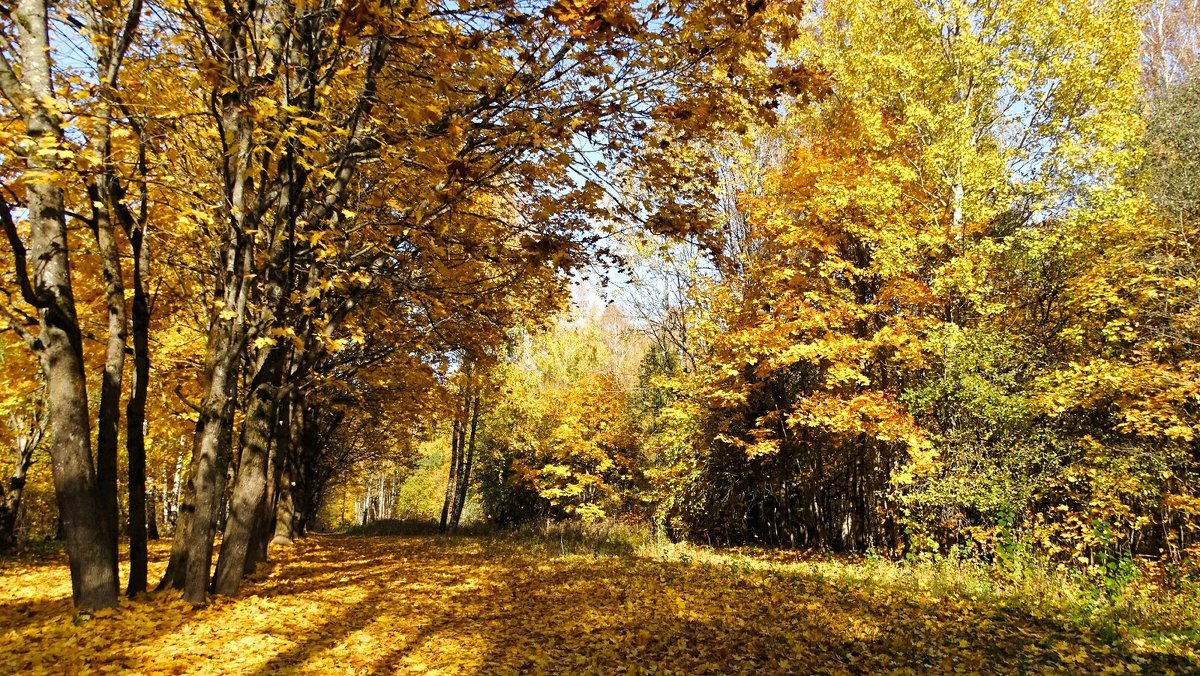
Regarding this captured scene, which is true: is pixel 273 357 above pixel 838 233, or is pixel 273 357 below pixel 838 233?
below

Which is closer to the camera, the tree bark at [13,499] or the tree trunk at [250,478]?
the tree trunk at [250,478]

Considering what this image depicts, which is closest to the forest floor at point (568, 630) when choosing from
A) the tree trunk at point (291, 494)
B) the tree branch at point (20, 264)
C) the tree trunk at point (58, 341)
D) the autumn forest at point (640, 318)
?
the autumn forest at point (640, 318)

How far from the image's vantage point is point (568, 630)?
235 inches

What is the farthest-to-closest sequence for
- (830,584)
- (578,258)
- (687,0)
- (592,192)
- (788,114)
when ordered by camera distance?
(788,114)
(830,584)
(578,258)
(592,192)
(687,0)

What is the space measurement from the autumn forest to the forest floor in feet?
0.19

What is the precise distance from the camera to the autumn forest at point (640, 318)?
5.05m

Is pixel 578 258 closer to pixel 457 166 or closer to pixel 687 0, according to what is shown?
pixel 457 166

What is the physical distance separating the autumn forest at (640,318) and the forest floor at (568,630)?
58 millimetres

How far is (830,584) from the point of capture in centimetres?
809

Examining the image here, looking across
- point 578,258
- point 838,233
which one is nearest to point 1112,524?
point 838,233

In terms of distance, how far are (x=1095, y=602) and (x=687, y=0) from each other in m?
8.06

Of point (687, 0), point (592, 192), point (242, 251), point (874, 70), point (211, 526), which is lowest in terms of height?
point (211, 526)

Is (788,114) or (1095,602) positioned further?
(788,114)

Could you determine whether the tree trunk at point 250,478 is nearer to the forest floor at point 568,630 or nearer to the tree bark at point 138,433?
the forest floor at point 568,630
